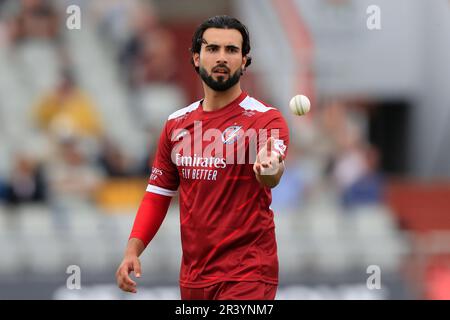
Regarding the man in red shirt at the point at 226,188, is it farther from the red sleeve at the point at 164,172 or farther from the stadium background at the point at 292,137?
the stadium background at the point at 292,137

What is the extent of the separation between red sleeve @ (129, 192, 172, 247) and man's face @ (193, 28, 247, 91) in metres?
0.84

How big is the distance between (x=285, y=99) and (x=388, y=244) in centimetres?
393

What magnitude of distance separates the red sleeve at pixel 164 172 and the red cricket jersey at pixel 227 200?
18cm

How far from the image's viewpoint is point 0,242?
1215 centimetres

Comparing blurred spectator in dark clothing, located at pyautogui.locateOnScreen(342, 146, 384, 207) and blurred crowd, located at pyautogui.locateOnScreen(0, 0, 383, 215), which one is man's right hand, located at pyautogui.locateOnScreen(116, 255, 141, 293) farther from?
blurred spectator in dark clothing, located at pyautogui.locateOnScreen(342, 146, 384, 207)

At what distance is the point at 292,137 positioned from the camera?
14.8 metres

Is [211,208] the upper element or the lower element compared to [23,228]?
upper

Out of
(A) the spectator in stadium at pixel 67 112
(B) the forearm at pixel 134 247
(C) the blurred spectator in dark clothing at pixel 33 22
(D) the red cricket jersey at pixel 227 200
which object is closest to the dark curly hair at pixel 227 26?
(D) the red cricket jersey at pixel 227 200

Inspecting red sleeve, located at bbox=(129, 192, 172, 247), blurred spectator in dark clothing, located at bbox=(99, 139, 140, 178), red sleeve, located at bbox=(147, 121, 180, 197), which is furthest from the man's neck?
blurred spectator in dark clothing, located at bbox=(99, 139, 140, 178)

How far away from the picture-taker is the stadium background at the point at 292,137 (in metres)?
12.3

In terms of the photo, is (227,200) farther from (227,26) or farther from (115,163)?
(115,163)

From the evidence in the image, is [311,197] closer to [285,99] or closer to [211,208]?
[285,99]

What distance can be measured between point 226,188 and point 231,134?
1.01ft
